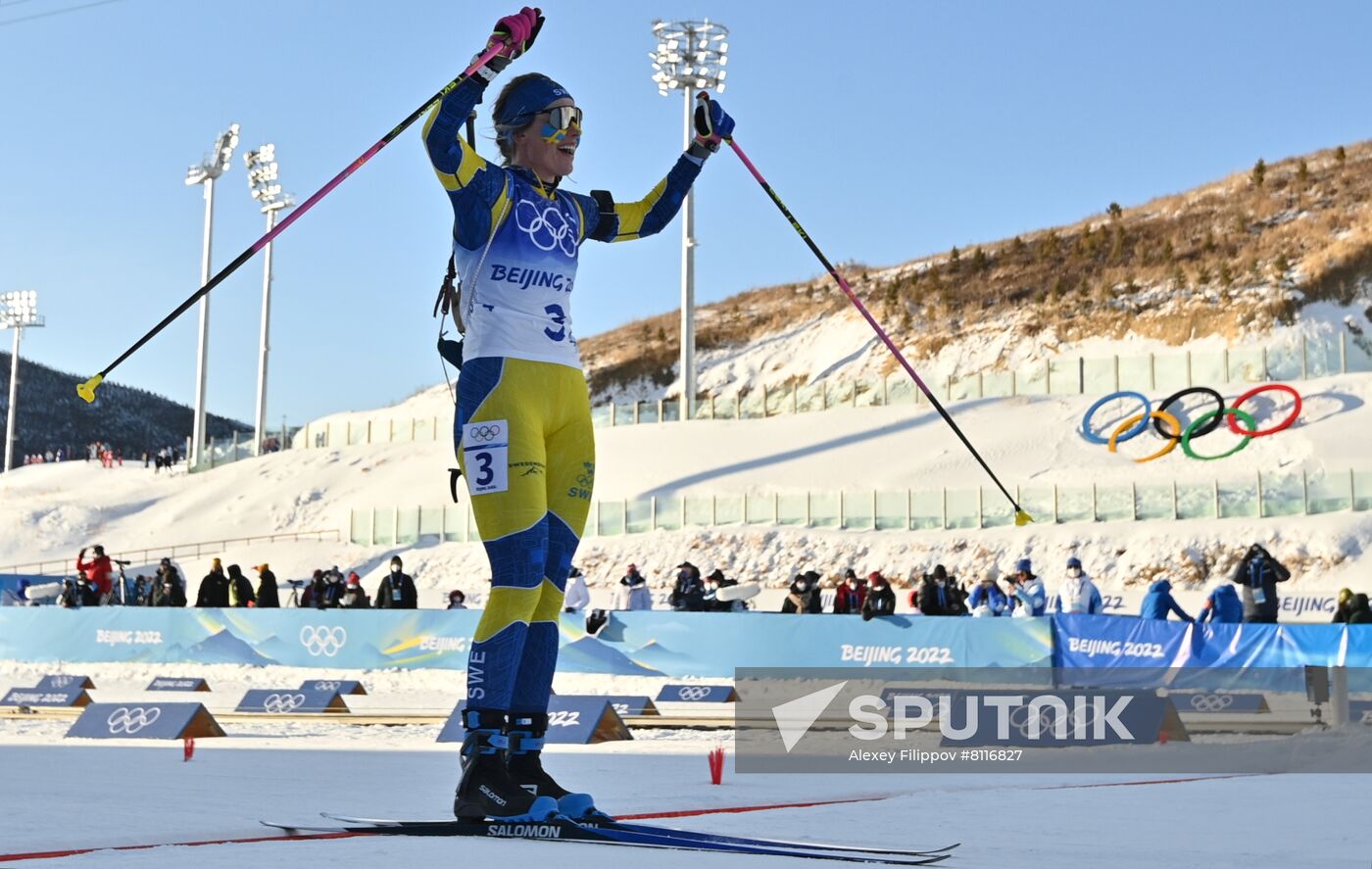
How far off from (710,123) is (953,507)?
127 ft

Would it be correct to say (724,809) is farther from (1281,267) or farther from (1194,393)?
(1281,267)

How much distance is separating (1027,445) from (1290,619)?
1994 centimetres

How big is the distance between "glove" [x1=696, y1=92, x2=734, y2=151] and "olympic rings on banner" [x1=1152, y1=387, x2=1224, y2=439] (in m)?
44.5

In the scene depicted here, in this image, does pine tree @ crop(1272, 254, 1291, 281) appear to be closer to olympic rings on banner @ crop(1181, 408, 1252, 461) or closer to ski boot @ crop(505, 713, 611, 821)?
olympic rings on banner @ crop(1181, 408, 1252, 461)

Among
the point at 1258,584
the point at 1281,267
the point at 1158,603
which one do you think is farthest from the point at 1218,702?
the point at 1281,267

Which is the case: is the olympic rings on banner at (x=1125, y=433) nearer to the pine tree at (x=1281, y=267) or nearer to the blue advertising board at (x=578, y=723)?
the pine tree at (x=1281, y=267)

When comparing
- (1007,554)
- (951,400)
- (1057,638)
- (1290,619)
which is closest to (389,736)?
(1057,638)

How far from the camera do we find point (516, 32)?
206 inches

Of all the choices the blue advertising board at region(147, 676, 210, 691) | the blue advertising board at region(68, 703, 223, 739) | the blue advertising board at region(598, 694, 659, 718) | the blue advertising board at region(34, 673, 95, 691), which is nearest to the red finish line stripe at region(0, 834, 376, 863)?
the blue advertising board at region(68, 703, 223, 739)

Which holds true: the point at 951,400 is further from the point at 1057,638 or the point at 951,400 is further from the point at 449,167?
the point at 449,167

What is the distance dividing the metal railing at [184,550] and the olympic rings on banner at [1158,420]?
26073 millimetres

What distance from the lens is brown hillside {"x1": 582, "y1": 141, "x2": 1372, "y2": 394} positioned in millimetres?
63156

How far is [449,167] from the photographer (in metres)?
5.07

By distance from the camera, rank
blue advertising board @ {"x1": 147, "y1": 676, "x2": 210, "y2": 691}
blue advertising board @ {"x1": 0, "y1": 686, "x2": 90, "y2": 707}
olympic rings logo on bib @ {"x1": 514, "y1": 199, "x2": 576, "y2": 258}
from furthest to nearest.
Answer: blue advertising board @ {"x1": 147, "y1": 676, "x2": 210, "y2": 691}, blue advertising board @ {"x1": 0, "y1": 686, "x2": 90, "y2": 707}, olympic rings logo on bib @ {"x1": 514, "y1": 199, "x2": 576, "y2": 258}
